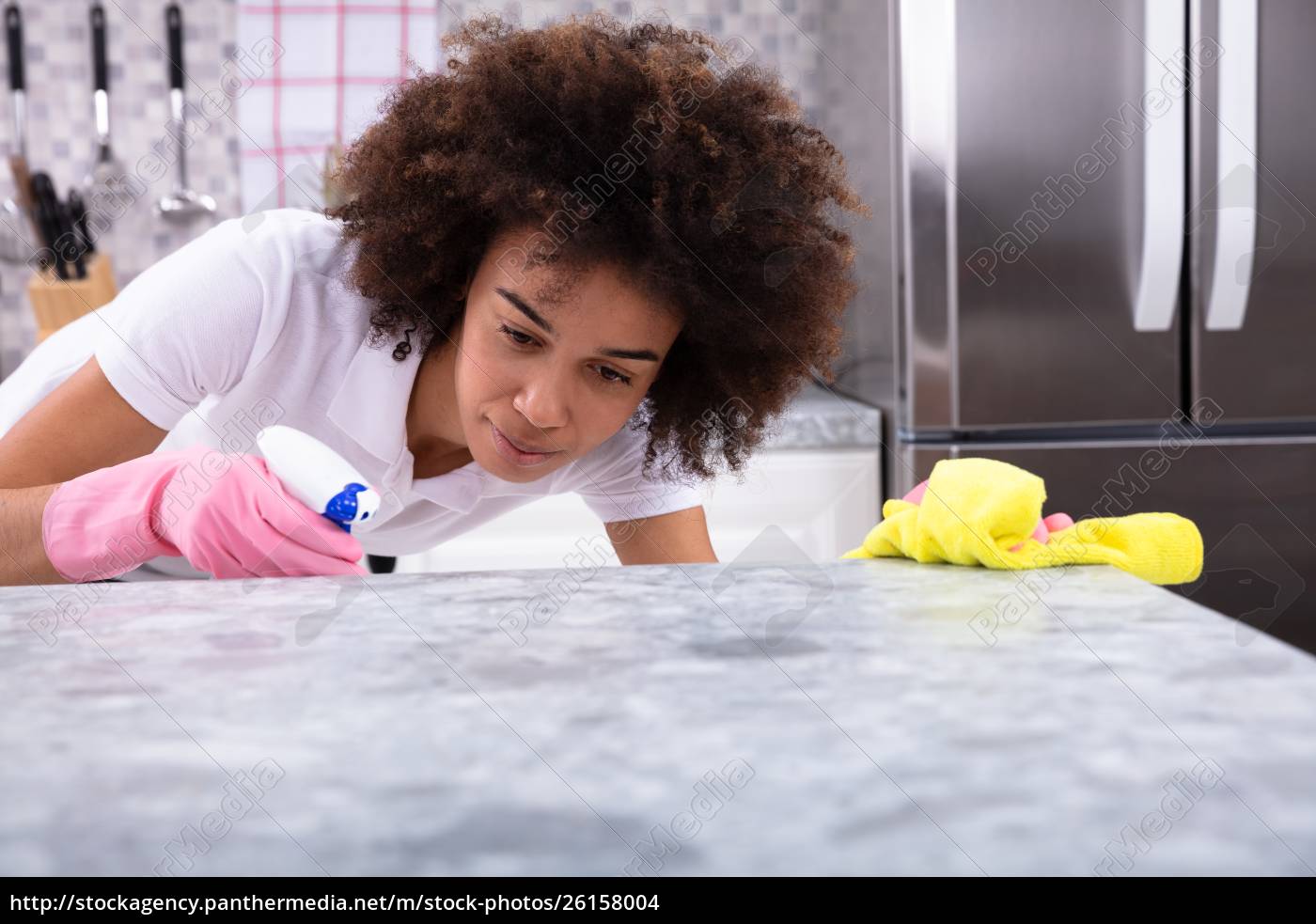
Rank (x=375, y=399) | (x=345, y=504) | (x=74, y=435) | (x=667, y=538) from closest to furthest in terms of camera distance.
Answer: (x=345, y=504), (x=74, y=435), (x=375, y=399), (x=667, y=538)

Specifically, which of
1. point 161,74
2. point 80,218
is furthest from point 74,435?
point 161,74

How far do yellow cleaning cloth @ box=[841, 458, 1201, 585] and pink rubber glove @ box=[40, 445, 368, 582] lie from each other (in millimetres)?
320

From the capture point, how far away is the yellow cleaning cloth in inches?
24.7

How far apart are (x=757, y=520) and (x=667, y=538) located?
54 cm

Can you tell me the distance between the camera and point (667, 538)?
1196 mm

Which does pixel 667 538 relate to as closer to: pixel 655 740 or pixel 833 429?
pixel 833 429

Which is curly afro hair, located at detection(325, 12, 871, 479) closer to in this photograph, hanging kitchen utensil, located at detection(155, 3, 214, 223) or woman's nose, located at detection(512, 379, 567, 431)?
woman's nose, located at detection(512, 379, 567, 431)

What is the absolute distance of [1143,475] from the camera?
1.61m

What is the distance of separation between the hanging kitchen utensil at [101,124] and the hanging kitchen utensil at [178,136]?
93 mm

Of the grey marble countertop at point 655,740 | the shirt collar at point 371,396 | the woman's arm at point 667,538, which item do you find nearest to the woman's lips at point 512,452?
the shirt collar at point 371,396

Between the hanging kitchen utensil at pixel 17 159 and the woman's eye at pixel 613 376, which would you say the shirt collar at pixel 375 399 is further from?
the hanging kitchen utensil at pixel 17 159

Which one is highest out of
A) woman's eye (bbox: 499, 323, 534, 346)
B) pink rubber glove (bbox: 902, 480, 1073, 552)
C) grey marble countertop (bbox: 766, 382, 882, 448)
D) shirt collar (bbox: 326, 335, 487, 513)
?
woman's eye (bbox: 499, 323, 534, 346)

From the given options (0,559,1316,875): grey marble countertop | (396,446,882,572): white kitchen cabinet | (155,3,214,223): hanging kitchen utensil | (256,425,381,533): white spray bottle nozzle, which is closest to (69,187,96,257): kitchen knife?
(155,3,214,223): hanging kitchen utensil

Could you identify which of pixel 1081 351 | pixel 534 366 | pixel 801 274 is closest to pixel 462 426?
pixel 534 366
